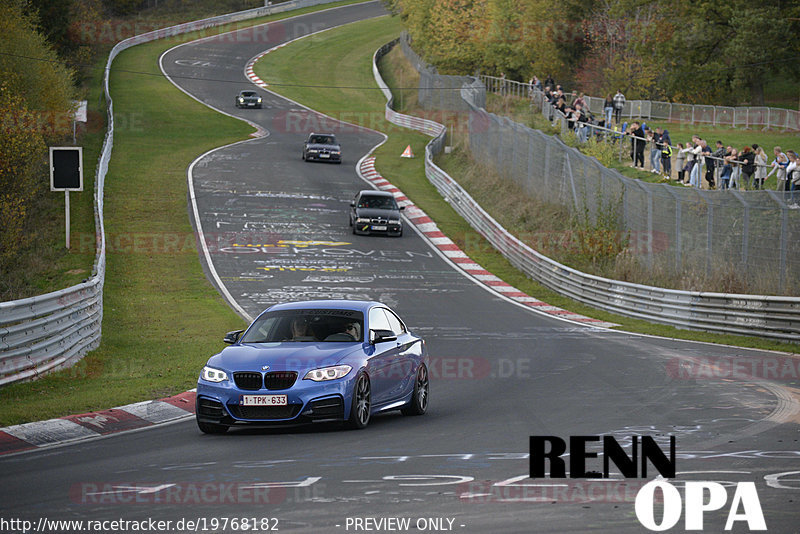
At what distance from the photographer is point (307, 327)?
504 inches

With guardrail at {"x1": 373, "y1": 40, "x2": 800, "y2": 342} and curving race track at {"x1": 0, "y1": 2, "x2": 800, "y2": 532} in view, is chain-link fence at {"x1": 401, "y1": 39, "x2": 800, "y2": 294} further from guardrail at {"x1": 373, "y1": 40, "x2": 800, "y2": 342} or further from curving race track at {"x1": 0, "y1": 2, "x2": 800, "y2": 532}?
curving race track at {"x1": 0, "y1": 2, "x2": 800, "y2": 532}

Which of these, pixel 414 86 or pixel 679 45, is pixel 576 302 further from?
pixel 414 86

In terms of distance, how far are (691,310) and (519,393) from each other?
36.2 ft

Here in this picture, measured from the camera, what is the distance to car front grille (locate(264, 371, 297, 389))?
11477 millimetres

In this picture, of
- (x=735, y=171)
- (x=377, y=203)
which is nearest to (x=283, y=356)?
(x=735, y=171)

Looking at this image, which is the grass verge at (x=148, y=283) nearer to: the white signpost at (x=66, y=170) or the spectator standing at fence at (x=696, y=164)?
the white signpost at (x=66, y=170)

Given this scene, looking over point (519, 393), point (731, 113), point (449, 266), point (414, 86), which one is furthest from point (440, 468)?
point (414, 86)

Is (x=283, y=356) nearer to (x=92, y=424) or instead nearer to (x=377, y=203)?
(x=92, y=424)

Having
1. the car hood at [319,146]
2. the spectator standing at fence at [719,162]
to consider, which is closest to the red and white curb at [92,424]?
the spectator standing at fence at [719,162]

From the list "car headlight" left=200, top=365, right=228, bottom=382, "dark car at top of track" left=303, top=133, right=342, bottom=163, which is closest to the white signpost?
"car headlight" left=200, top=365, right=228, bottom=382

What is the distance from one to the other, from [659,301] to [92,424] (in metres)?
16.8

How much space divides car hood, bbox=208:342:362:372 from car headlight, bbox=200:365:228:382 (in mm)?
60

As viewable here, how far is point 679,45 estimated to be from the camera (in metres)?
63.5

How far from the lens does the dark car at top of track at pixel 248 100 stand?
72500 millimetres
